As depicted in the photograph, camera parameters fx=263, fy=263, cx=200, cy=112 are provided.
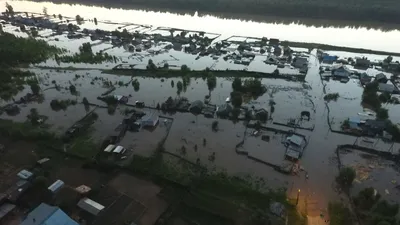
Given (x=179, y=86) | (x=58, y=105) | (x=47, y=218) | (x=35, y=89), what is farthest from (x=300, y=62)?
(x=47, y=218)

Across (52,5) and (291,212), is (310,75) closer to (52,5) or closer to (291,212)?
(291,212)

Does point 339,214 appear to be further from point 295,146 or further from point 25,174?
point 25,174

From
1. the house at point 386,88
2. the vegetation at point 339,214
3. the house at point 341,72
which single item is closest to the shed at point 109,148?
the vegetation at point 339,214

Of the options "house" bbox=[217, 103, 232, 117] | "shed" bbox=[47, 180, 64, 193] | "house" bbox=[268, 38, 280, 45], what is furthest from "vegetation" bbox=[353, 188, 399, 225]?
"house" bbox=[268, 38, 280, 45]

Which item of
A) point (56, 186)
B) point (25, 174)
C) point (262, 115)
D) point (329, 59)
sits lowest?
point (56, 186)

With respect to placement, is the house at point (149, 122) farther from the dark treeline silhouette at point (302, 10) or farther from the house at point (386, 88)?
the dark treeline silhouette at point (302, 10)

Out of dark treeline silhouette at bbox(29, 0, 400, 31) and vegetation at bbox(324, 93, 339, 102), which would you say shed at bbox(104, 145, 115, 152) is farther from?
dark treeline silhouette at bbox(29, 0, 400, 31)

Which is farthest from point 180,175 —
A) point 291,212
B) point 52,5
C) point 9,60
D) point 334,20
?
point 52,5
